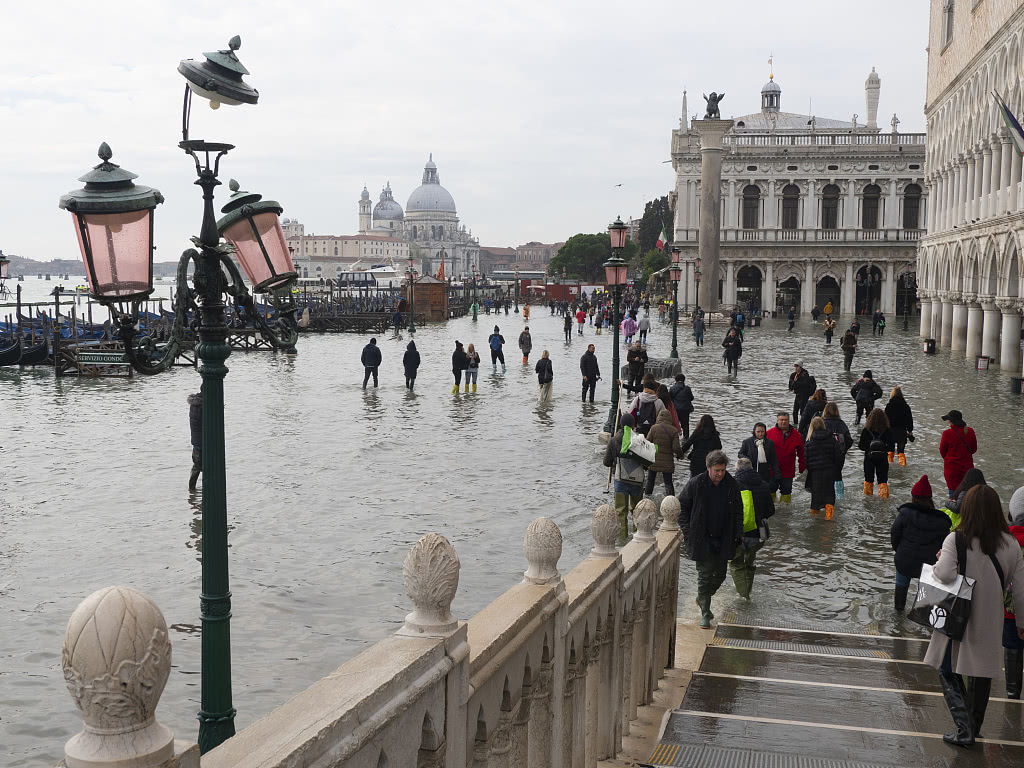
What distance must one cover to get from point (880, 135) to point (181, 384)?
4575 cm

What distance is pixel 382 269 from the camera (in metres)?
114

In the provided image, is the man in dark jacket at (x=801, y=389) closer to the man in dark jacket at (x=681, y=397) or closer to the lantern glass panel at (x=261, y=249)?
the man in dark jacket at (x=681, y=397)

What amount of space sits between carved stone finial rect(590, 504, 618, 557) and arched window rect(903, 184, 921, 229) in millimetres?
58726

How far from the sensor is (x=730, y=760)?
4.66 m

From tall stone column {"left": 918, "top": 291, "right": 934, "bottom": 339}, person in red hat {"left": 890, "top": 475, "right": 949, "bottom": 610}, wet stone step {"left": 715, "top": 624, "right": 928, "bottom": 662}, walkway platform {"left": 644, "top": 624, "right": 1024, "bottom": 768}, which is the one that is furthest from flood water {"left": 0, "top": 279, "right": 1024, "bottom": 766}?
tall stone column {"left": 918, "top": 291, "right": 934, "bottom": 339}

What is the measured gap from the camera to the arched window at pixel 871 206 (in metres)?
58.9

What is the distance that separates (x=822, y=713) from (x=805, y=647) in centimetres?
167

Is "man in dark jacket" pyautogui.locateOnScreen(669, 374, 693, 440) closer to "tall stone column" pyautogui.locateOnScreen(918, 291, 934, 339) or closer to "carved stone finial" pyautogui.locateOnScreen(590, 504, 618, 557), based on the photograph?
"carved stone finial" pyautogui.locateOnScreen(590, 504, 618, 557)

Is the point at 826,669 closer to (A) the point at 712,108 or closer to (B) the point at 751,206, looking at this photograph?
(A) the point at 712,108

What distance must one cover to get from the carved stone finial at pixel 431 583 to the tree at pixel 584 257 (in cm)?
11799

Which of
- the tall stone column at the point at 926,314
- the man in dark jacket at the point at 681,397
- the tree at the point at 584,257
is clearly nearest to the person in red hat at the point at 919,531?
the man in dark jacket at the point at 681,397

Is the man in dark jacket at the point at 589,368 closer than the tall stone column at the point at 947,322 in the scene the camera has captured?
Yes

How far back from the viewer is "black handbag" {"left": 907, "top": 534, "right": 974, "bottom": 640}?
16.2 feet

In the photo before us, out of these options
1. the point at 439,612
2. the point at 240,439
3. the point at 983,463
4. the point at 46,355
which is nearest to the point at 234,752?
the point at 439,612
